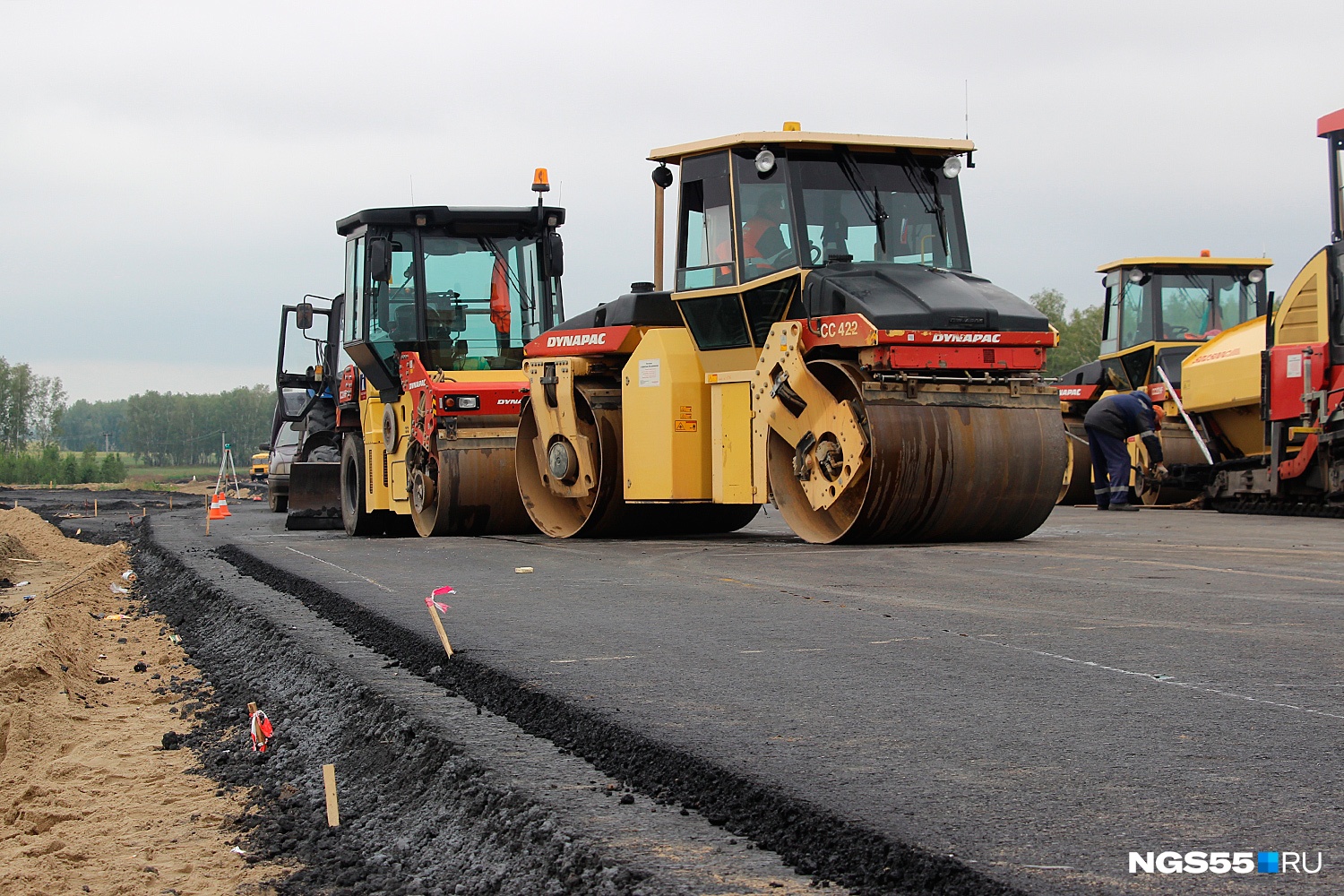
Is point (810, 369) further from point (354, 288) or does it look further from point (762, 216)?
point (354, 288)

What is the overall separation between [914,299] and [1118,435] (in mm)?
7547

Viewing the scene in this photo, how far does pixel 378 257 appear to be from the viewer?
44.0ft

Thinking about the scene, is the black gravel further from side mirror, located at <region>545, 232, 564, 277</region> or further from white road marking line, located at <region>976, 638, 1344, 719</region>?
side mirror, located at <region>545, 232, 564, 277</region>

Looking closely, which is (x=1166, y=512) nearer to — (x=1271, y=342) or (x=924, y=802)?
(x=1271, y=342)

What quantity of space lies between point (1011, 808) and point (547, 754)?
1341 millimetres

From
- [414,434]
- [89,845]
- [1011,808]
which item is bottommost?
[89,845]

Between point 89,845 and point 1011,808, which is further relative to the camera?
point 89,845

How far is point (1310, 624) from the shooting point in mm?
5676

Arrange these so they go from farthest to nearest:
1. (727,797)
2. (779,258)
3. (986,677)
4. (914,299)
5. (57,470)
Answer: (57,470) < (779,258) < (914,299) < (986,677) < (727,797)

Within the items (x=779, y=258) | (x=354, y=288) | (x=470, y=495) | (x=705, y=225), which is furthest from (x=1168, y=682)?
(x=354, y=288)

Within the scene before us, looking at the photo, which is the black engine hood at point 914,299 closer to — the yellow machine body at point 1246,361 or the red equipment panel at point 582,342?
the red equipment panel at point 582,342

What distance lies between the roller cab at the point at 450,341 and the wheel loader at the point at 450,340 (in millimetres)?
11

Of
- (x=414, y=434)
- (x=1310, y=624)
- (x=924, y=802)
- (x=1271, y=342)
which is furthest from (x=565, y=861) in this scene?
(x=1271, y=342)

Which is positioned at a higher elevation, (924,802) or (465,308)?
(465,308)
